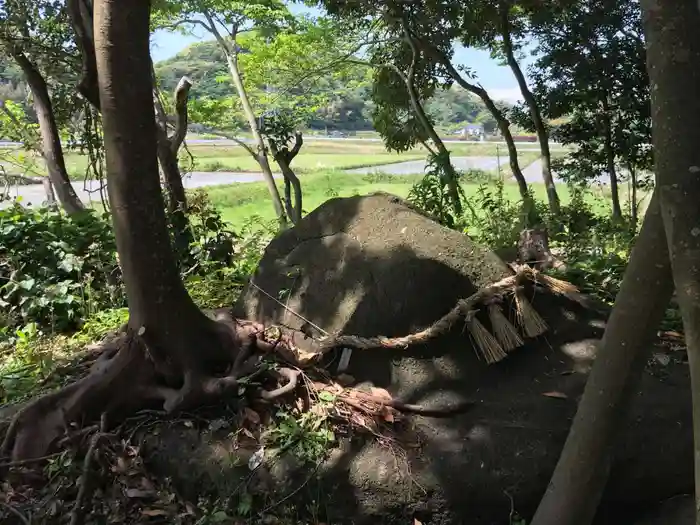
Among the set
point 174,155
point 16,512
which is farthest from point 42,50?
point 16,512

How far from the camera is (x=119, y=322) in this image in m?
5.13

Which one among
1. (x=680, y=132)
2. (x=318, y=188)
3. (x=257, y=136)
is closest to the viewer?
(x=680, y=132)

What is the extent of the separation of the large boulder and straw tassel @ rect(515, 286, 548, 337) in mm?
99

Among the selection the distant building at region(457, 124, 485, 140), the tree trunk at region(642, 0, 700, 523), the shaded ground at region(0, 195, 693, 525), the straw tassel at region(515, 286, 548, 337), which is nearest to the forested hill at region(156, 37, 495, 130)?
the distant building at region(457, 124, 485, 140)

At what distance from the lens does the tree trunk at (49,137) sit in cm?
712

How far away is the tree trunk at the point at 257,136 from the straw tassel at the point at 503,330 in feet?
23.1

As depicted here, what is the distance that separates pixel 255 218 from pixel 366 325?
12.8 ft

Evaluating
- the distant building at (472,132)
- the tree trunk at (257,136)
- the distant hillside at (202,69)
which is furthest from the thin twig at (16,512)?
the distant building at (472,132)

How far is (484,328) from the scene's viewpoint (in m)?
3.36

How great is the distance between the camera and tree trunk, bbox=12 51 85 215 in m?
7.12

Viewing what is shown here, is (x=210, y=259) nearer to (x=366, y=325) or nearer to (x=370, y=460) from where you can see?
(x=366, y=325)

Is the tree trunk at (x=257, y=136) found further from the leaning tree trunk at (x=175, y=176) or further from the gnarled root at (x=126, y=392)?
the gnarled root at (x=126, y=392)

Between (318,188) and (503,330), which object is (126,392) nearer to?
(503,330)

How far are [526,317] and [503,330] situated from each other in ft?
0.52
